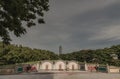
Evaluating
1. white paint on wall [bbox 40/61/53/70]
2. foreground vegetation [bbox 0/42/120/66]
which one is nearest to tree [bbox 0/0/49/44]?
white paint on wall [bbox 40/61/53/70]

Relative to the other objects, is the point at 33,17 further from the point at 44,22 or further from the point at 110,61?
the point at 110,61

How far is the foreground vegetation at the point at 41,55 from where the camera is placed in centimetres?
7544

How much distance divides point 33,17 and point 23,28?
1.10 meters

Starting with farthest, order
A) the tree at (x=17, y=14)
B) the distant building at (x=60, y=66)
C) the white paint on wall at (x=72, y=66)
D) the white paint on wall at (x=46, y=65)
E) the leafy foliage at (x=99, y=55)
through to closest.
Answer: the leafy foliage at (x=99, y=55) < the white paint on wall at (x=72, y=66) < the distant building at (x=60, y=66) < the white paint on wall at (x=46, y=65) < the tree at (x=17, y=14)

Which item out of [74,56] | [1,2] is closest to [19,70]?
[74,56]

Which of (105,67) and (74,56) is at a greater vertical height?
(74,56)

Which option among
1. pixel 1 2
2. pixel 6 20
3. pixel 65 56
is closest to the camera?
pixel 1 2

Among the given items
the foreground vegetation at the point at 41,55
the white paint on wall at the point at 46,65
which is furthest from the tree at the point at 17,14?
the foreground vegetation at the point at 41,55

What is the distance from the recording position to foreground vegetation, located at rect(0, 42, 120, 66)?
2970 inches

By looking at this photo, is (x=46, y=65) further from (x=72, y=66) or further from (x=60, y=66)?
(x=72, y=66)

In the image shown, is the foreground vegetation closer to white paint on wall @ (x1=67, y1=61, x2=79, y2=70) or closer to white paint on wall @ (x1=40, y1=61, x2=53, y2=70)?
white paint on wall @ (x1=40, y1=61, x2=53, y2=70)

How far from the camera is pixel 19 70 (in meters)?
54.0

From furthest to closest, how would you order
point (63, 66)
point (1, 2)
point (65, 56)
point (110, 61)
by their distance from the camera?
1. point (65, 56)
2. point (110, 61)
3. point (63, 66)
4. point (1, 2)

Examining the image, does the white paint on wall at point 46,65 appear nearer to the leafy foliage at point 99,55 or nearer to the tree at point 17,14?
the leafy foliage at point 99,55
